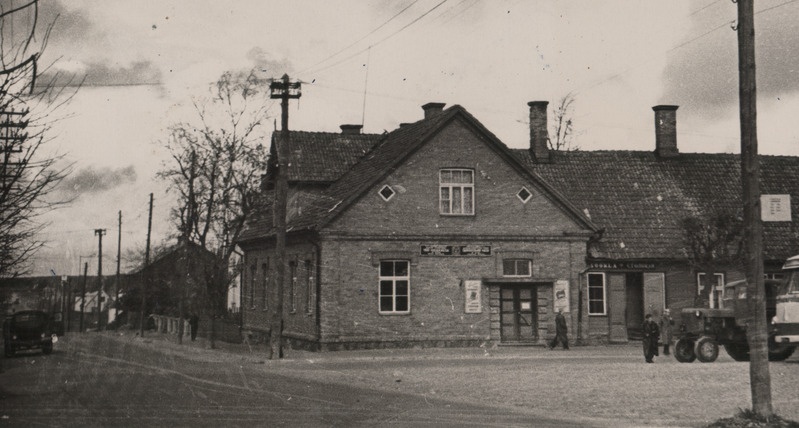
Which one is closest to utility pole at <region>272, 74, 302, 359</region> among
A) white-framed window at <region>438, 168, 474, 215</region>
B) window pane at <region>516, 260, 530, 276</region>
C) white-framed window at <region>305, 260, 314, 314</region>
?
white-framed window at <region>305, 260, 314, 314</region>

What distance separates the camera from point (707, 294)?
34.2 m

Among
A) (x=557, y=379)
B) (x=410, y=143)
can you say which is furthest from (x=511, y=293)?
(x=557, y=379)

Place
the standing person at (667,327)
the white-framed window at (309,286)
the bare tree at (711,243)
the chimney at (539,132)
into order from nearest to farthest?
the standing person at (667,327), the bare tree at (711,243), the white-framed window at (309,286), the chimney at (539,132)

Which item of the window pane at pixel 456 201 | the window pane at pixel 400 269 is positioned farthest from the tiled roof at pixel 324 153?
the window pane at pixel 400 269

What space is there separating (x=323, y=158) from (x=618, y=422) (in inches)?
1027

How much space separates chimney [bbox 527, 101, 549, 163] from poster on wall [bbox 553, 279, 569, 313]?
7.59 metres

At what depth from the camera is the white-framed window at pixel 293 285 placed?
118 ft

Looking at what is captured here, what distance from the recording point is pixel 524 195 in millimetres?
34312

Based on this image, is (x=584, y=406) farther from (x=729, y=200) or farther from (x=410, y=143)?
(x=729, y=200)

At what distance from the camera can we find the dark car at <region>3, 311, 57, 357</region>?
3619 cm

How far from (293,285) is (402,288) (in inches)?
224

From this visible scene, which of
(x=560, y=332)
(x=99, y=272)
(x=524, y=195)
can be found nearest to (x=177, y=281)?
(x=99, y=272)

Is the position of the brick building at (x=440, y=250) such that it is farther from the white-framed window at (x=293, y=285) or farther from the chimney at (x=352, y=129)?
the chimney at (x=352, y=129)

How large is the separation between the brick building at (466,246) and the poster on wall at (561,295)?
0.16 feet
